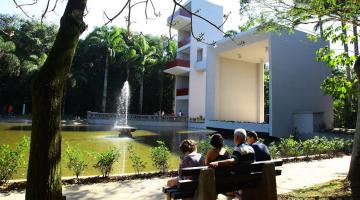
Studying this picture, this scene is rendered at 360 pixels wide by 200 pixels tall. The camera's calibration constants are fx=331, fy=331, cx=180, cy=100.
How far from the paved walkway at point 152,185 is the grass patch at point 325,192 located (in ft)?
1.05

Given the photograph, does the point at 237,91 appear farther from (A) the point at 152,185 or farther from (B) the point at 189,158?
(B) the point at 189,158

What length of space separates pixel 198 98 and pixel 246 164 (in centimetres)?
2889

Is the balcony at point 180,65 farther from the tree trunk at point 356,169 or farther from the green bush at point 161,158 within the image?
the tree trunk at point 356,169

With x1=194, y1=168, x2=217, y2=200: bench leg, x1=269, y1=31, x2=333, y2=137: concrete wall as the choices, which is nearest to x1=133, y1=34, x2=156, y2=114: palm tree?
x1=269, y1=31, x2=333, y2=137: concrete wall

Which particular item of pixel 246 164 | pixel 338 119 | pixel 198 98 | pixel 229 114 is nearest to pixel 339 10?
pixel 246 164

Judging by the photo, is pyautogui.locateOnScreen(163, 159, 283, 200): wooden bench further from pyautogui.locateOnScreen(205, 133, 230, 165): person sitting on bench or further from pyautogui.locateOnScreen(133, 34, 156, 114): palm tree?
pyautogui.locateOnScreen(133, 34, 156, 114): palm tree

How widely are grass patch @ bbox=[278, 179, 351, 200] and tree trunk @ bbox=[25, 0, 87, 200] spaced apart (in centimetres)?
375

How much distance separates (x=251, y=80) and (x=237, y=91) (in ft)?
7.24

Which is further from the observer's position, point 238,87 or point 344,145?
point 238,87

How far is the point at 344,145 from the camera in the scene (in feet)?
39.9

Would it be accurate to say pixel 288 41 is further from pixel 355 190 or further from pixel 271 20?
pixel 355 190

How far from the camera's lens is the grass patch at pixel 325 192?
5602 millimetres

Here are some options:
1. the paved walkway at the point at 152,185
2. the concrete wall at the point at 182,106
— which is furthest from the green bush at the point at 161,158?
the concrete wall at the point at 182,106

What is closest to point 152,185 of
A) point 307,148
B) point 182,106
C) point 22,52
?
point 307,148
